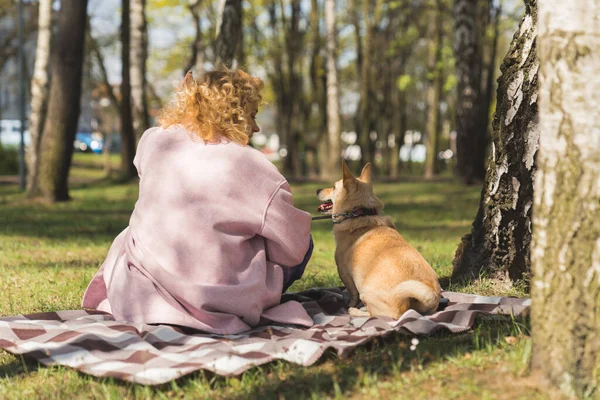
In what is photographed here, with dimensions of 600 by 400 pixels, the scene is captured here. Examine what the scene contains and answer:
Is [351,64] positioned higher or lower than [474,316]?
higher

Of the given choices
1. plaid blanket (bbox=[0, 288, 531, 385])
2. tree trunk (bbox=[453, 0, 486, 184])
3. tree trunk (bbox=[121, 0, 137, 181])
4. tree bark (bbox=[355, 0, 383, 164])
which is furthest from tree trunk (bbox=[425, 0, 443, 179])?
plaid blanket (bbox=[0, 288, 531, 385])

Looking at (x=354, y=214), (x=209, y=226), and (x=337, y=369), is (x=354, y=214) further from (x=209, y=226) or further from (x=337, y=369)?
(x=337, y=369)

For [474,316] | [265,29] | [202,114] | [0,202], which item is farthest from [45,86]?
[265,29]

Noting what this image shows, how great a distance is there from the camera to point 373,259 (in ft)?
17.7

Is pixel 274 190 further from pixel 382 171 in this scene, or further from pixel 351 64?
pixel 351 64

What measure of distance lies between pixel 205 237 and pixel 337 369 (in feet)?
4.30

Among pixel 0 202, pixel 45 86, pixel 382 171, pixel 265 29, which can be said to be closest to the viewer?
pixel 0 202

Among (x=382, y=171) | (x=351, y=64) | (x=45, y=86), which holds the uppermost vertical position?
(x=351, y=64)

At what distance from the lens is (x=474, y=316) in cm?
486

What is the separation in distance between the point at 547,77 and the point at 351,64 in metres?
40.6

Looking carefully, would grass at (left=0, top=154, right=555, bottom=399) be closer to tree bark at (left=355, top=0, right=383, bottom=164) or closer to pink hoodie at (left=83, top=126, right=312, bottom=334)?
pink hoodie at (left=83, top=126, right=312, bottom=334)

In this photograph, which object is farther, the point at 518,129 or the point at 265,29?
the point at 265,29

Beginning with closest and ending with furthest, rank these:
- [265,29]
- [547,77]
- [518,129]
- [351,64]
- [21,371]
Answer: [547,77]
[21,371]
[518,129]
[265,29]
[351,64]

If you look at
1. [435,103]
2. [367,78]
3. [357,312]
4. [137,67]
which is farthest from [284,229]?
[367,78]
